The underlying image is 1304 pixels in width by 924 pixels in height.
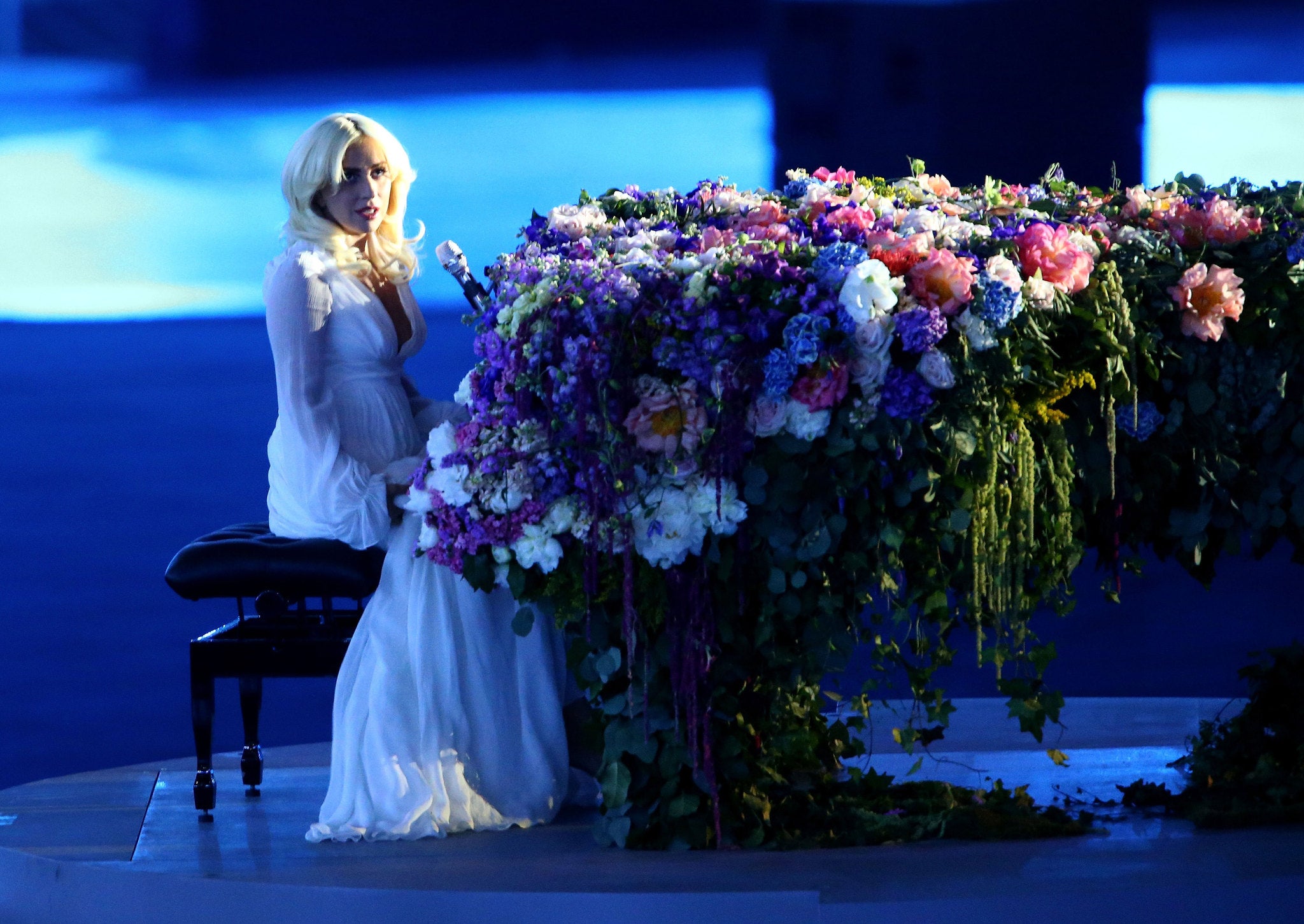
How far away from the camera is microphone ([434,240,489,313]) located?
3.43m

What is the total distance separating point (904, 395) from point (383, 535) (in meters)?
1.22

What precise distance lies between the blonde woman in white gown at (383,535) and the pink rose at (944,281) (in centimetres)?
108

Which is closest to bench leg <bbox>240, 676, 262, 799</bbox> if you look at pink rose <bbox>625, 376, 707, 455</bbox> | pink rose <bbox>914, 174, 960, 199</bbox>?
pink rose <bbox>625, 376, 707, 455</bbox>

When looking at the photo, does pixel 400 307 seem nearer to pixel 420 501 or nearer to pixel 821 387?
pixel 420 501

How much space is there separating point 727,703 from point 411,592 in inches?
27.5

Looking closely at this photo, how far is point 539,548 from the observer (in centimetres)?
301

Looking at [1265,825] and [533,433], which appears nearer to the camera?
[533,433]

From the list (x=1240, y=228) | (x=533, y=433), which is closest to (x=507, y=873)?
(x=533, y=433)

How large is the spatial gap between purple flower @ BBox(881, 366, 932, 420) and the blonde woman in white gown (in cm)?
95

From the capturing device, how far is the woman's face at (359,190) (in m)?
3.57

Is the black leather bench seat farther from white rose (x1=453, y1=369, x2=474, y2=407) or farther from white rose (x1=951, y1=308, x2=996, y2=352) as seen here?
white rose (x1=951, y1=308, x2=996, y2=352)

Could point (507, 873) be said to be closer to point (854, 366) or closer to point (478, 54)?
point (854, 366)

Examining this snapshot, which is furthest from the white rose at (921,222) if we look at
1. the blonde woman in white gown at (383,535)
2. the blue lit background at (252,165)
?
the blue lit background at (252,165)

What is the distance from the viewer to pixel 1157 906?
109 inches
